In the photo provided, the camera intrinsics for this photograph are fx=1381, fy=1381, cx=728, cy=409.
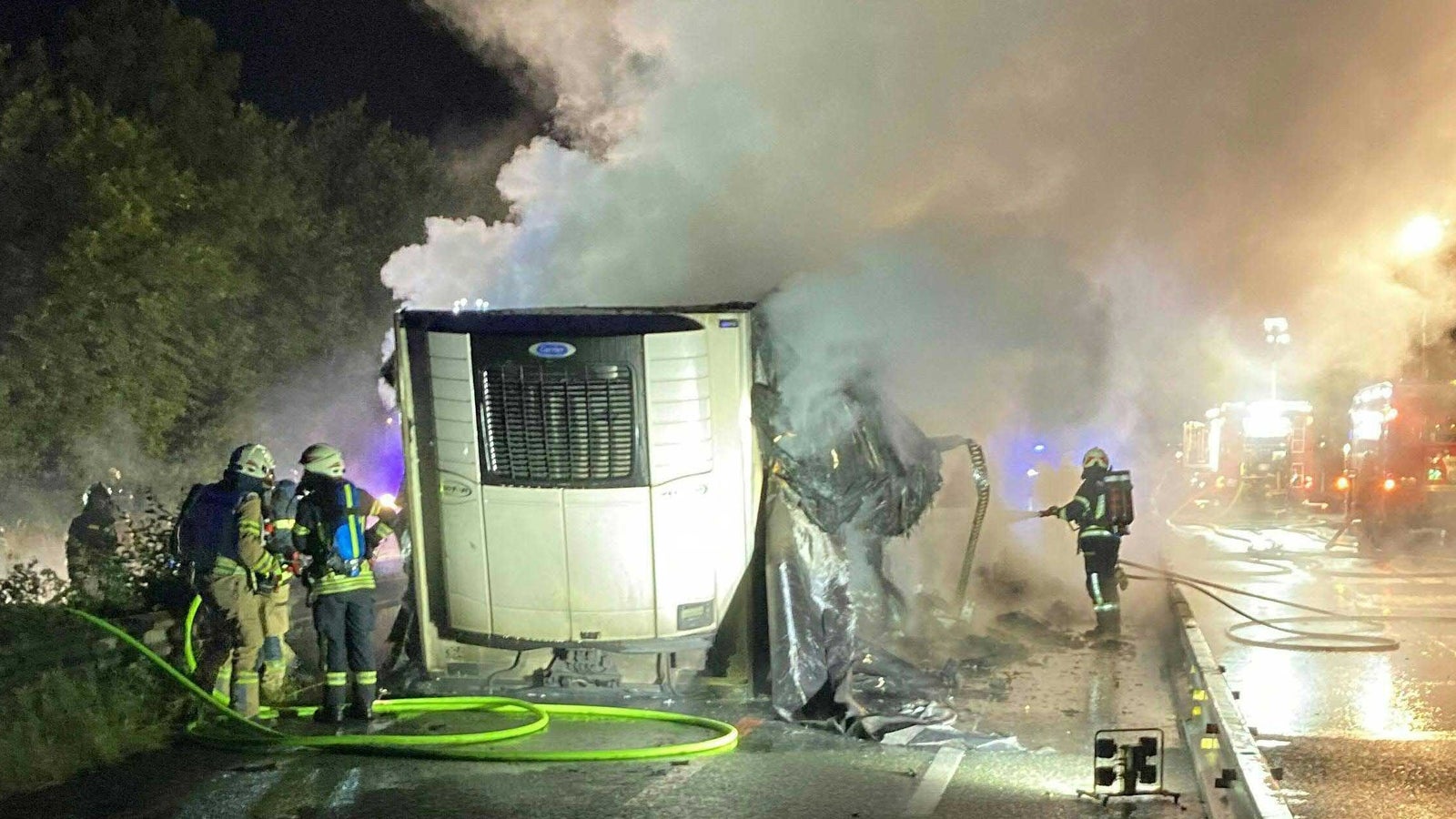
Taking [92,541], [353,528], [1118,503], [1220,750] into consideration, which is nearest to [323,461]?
[353,528]

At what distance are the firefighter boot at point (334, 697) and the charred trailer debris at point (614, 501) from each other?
64 cm

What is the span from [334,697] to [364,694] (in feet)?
0.53

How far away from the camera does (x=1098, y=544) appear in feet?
36.0

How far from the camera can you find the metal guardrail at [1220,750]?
5629 millimetres

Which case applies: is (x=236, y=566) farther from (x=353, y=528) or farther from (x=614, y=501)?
(x=614, y=501)

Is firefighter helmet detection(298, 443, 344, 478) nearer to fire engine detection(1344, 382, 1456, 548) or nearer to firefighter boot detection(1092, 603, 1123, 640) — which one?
firefighter boot detection(1092, 603, 1123, 640)

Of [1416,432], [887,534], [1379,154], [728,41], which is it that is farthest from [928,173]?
[1416,432]

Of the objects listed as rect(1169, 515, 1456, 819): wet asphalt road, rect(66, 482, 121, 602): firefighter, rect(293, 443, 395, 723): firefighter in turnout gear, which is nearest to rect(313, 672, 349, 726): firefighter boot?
rect(293, 443, 395, 723): firefighter in turnout gear

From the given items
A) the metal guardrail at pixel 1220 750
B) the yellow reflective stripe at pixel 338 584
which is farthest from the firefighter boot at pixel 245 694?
the metal guardrail at pixel 1220 750

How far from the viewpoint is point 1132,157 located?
10.6m

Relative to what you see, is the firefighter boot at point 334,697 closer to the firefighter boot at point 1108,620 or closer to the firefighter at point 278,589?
the firefighter at point 278,589

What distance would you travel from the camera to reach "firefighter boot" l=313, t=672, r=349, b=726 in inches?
299

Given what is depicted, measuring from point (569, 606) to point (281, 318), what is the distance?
20.6m

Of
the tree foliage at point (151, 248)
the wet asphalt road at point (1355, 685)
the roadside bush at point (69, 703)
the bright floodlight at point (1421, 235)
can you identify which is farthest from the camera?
the tree foliage at point (151, 248)
